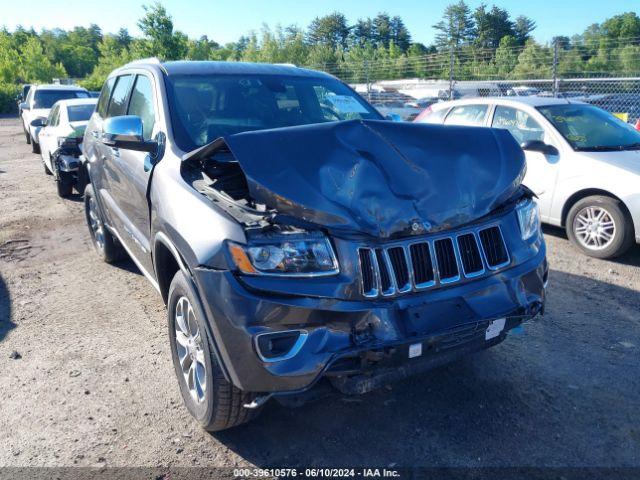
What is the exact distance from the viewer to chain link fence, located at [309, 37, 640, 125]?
13961mm

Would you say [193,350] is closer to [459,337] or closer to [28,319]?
[459,337]

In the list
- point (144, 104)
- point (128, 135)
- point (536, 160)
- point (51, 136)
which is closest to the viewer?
point (128, 135)

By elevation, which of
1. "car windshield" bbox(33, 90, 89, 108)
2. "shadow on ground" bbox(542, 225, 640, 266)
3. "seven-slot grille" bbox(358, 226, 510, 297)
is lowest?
"shadow on ground" bbox(542, 225, 640, 266)

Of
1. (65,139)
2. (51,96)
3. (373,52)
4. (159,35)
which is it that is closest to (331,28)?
(373,52)

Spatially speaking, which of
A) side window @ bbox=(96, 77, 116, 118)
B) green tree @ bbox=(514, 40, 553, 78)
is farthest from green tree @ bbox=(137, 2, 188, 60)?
side window @ bbox=(96, 77, 116, 118)

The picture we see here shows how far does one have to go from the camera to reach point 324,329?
2373mm

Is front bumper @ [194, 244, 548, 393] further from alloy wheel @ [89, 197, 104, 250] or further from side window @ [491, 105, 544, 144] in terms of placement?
side window @ [491, 105, 544, 144]

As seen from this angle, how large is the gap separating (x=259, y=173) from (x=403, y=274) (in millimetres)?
837

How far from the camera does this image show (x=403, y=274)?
8.35ft

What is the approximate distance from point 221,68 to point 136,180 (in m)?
1.10

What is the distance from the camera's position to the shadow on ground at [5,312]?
4.38m

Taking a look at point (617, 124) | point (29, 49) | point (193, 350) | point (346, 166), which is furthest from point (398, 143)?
point (29, 49)

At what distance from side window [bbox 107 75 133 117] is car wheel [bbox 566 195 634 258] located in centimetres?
480

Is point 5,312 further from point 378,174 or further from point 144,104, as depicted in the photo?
point 378,174
